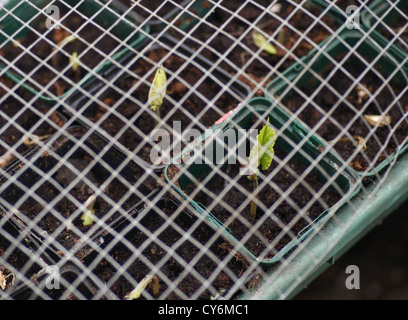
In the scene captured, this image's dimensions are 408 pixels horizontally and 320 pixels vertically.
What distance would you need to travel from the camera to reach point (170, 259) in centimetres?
119

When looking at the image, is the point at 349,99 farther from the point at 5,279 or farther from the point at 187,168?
the point at 5,279

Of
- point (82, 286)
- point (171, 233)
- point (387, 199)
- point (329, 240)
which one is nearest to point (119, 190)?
point (171, 233)

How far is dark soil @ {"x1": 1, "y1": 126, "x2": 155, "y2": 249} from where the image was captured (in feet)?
3.97

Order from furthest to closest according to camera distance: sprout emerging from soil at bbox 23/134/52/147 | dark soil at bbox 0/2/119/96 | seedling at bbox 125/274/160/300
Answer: dark soil at bbox 0/2/119/96, sprout emerging from soil at bbox 23/134/52/147, seedling at bbox 125/274/160/300

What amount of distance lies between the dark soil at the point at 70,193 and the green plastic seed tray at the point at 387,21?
2.20ft

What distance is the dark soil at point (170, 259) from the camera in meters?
1.14

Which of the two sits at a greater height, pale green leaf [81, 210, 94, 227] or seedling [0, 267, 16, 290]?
pale green leaf [81, 210, 94, 227]

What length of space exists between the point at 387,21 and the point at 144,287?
3.29 ft

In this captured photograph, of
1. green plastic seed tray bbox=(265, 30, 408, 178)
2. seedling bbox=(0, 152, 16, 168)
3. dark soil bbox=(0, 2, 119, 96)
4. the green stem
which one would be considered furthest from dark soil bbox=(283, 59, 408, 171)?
seedling bbox=(0, 152, 16, 168)

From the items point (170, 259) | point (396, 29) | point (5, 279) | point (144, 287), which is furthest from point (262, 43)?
point (5, 279)

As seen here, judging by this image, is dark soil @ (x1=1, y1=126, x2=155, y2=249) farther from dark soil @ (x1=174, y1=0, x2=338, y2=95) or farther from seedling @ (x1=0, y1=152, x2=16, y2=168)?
dark soil @ (x1=174, y1=0, x2=338, y2=95)

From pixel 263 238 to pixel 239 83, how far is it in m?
0.39

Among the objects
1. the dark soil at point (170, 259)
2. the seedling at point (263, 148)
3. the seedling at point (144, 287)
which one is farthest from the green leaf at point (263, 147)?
the seedling at point (144, 287)

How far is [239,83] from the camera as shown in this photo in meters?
1.31
